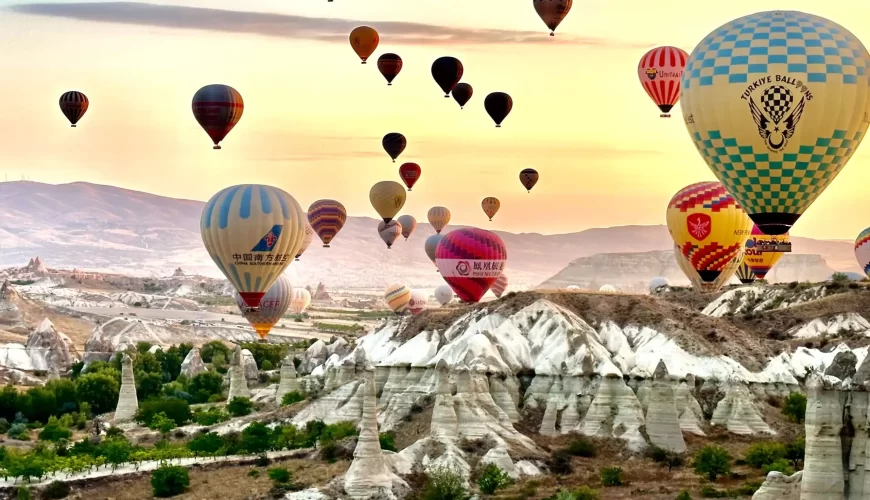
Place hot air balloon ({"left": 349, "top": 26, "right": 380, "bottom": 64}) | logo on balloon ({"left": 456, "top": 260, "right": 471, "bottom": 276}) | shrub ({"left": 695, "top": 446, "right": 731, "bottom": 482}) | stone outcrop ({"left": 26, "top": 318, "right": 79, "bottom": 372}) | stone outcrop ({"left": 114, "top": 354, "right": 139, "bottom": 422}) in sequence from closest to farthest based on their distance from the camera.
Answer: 1. shrub ({"left": 695, "top": 446, "right": 731, "bottom": 482})
2. logo on balloon ({"left": 456, "top": 260, "right": 471, "bottom": 276})
3. stone outcrop ({"left": 114, "top": 354, "right": 139, "bottom": 422})
4. hot air balloon ({"left": 349, "top": 26, "right": 380, "bottom": 64})
5. stone outcrop ({"left": 26, "top": 318, "right": 79, "bottom": 372})

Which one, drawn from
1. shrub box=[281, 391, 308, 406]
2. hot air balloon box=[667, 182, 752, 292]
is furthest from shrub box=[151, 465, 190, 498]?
hot air balloon box=[667, 182, 752, 292]

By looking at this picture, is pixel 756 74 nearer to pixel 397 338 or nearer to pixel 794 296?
pixel 397 338

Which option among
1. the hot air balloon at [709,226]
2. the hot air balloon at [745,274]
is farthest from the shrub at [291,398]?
the hot air balloon at [745,274]

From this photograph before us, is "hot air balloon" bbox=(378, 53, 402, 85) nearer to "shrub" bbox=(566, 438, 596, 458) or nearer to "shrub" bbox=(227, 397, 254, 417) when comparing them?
"shrub" bbox=(227, 397, 254, 417)

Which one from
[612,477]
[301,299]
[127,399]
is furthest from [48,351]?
[612,477]

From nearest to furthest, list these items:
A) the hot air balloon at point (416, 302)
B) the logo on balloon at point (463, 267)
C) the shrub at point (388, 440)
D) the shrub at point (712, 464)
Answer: the shrub at point (712, 464)
the shrub at point (388, 440)
the logo on balloon at point (463, 267)
the hot air balloon at point (416, 302)

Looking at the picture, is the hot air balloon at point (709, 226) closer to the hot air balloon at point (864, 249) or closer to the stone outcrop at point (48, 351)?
the hot air balloon at point (864, 249)
